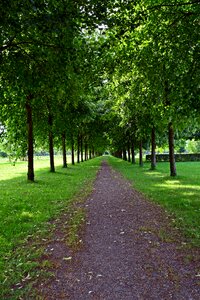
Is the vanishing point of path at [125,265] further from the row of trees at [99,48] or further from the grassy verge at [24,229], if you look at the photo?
the row of trees at [99,48]

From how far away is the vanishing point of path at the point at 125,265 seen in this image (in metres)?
4.81

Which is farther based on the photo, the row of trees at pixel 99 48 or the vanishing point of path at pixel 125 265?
the row of trees at pixel 99 48

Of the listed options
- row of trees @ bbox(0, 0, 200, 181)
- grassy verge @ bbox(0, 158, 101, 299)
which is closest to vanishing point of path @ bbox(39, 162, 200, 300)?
grassy verge @ bbox(0, 158, 101, 299)

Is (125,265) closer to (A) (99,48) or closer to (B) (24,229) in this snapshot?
(B) (24,229)

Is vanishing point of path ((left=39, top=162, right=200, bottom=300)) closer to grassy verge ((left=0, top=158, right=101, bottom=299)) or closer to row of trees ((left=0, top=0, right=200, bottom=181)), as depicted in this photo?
grassy verge ((left=0, top=158, right=101, bottom=299))

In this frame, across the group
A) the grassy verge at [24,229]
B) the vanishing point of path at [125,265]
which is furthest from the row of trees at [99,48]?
the vanishing point of path at [125,265]

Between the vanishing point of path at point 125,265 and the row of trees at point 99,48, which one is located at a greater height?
the row of trees at point 99,48

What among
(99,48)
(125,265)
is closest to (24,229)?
(125,265)

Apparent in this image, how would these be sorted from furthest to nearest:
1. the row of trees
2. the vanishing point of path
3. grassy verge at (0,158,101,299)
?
the row of trees < grassy verge at (0,158,101,299) < the vanishing point of path

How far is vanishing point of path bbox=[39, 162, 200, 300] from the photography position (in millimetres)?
4809

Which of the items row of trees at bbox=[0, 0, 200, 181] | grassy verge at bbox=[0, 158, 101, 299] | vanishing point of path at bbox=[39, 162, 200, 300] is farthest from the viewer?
row of trees at bbox=[0, 0, 200, 181]

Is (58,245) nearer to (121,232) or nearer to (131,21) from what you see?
(121,232)

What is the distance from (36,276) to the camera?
5492 millimetres

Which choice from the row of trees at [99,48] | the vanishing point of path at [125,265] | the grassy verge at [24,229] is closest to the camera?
the vanishing point of path at [125,265]
